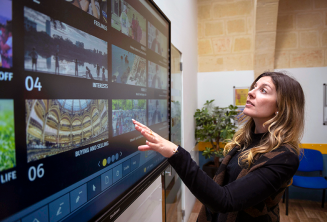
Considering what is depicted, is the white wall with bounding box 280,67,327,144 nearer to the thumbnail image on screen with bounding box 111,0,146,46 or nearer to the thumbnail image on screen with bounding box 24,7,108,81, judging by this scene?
the thumbnail image on screen with bounding box 111,0,146,46

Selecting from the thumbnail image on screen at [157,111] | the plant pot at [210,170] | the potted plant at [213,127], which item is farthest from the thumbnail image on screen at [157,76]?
the plant pot at [210,170]

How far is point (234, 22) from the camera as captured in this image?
4.21 m

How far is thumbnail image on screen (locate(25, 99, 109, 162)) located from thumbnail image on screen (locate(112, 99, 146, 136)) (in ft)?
0.30

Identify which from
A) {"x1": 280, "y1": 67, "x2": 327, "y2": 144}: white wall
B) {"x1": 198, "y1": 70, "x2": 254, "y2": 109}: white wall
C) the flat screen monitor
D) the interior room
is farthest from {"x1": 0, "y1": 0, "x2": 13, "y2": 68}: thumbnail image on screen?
{"x1": 280, "y1": 67, "x2": 327, "y2": 144}: white wall

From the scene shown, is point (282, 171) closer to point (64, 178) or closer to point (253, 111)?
point (253, 111)

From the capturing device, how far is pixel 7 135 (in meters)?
0.51

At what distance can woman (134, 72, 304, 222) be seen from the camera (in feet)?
3.28

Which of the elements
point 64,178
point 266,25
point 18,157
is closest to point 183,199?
point 64,178

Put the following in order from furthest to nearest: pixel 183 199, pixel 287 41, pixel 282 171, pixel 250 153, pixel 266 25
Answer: pixel 287 41 < pixel 266 25 < pixel 183 199 < pixel 250 153 < pixel 282 171

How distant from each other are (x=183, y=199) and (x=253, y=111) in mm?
2096

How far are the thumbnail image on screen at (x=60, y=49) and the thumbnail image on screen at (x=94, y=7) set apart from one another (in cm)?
9

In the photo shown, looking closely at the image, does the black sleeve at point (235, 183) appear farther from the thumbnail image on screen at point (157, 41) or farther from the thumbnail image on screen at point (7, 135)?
the thumbnail image on screen at point (157, 41)

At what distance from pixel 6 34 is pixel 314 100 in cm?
466

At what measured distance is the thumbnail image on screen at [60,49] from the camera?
0.58 metres
